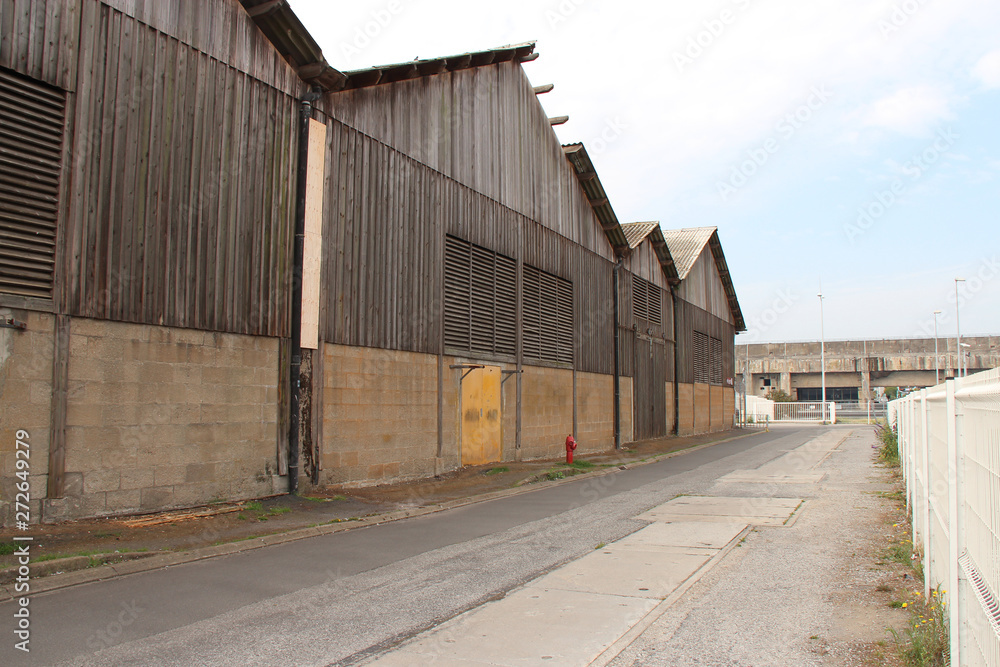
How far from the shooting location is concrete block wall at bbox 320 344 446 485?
45.0 ft

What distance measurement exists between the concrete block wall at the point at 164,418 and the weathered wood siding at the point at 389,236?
2165mm

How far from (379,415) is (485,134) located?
8340mm

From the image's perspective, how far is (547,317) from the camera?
73.4 ft

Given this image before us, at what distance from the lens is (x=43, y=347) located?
9211mm

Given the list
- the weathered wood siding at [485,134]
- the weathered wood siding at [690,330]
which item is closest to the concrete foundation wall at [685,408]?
the weathered wood siding at [690,330]

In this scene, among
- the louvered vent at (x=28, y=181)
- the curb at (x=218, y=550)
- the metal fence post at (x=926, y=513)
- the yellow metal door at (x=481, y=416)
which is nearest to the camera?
the metal fence post at (x=926, y=513)

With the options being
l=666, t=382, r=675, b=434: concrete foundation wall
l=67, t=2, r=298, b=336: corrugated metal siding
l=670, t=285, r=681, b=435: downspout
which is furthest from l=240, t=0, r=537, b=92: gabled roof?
l=666, t=382, r=675, b=434: concrete foundation wall

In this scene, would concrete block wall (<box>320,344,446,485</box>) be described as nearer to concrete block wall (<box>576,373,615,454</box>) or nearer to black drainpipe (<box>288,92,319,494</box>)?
black drainpipe (<box>288,92,319,494</box>)

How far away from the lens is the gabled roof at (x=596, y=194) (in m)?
24.3

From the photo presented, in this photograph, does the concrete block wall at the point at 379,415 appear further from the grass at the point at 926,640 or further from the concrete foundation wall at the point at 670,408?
the concrete foundation wall at the point at 670,408

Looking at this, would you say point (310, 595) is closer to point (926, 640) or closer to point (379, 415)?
point (926, 640)

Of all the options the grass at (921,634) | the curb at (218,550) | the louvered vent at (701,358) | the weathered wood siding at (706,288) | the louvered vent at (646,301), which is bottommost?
the curb at (218,550)

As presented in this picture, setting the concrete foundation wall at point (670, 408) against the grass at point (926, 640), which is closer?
the grass at point (926, 640)

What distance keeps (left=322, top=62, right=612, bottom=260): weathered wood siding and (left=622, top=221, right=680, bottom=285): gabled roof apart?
609 cm
